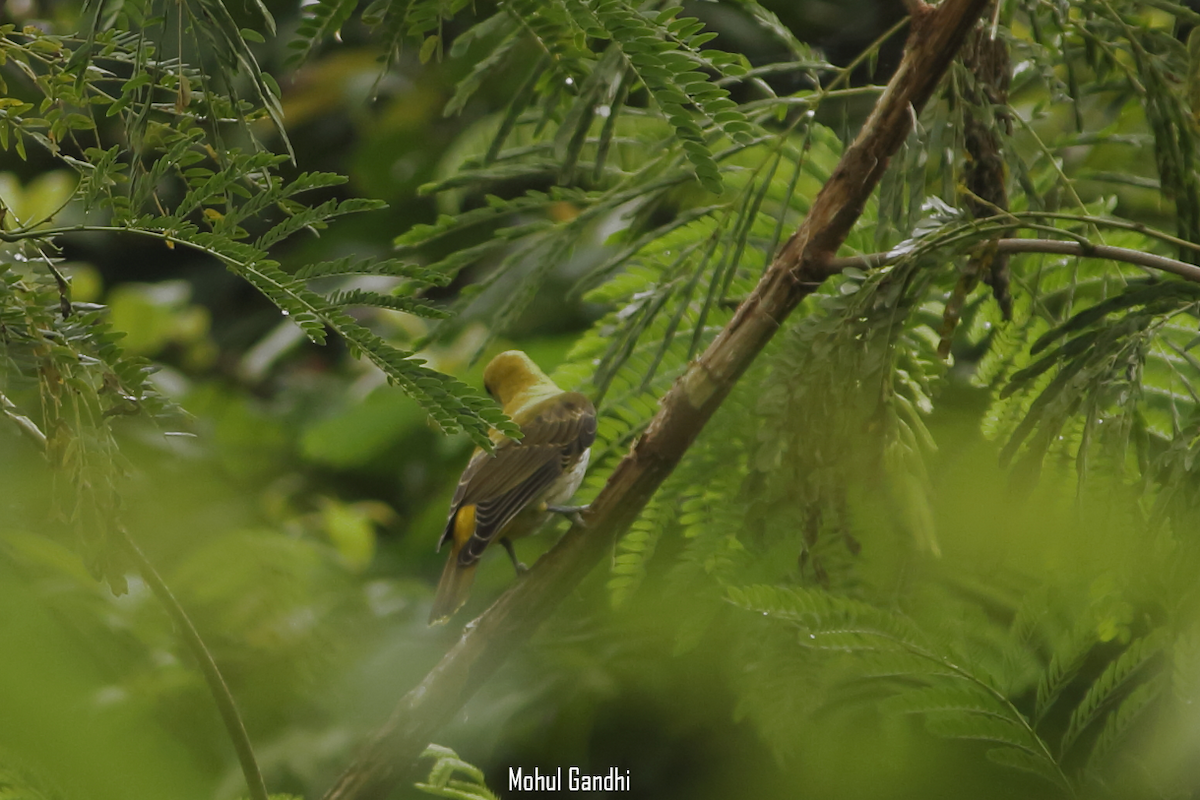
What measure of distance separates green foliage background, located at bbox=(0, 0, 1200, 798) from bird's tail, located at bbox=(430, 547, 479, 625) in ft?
0.50

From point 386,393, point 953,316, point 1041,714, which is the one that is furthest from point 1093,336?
point 386,393

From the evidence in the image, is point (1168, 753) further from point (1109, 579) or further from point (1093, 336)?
point (1093, 336)

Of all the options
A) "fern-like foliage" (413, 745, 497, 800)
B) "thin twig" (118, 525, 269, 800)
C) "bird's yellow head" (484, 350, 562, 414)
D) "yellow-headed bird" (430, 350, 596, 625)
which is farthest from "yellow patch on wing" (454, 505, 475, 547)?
"thin twig" (118, 525, 269, 800)

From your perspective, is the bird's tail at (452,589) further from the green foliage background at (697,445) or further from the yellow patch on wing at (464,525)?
the green foliage background at (697,445)

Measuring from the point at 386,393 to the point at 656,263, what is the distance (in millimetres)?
1451

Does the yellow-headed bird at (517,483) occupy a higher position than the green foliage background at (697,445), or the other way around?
the green foliage background at (697,445)

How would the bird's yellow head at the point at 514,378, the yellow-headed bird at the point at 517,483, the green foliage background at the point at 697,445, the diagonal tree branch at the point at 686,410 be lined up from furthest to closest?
the bird's yellow head at the point at 514,378, the yellow-headed bird at the point at 517,483, the diagonal tree branch at the point at 686,410, the green foliage background at the point at 697,445

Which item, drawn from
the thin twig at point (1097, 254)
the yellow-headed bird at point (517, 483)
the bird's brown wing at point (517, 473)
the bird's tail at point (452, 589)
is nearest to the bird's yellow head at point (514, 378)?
the yellow-headed bird at point (517, 483)

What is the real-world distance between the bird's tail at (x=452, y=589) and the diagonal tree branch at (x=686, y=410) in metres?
0.72

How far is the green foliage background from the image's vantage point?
64 centimetres

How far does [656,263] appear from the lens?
129cm

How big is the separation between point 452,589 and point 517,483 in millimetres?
181

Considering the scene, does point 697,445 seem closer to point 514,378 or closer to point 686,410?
point 686,410

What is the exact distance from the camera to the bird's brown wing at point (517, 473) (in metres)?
1.54
